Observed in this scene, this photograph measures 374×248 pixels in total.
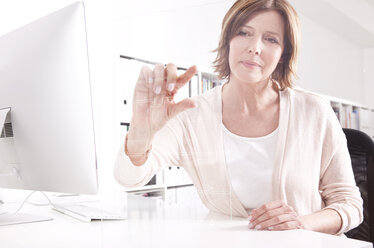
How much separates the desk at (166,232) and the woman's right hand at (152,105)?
199 millimetres

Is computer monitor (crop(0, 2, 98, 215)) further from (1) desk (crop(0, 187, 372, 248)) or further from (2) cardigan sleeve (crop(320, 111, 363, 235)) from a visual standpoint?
(2) cardigan sleeve (crop(320, 111, 363, 235))

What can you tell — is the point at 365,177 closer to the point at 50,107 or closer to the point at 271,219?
the point at 271,219

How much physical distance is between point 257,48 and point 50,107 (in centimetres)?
65

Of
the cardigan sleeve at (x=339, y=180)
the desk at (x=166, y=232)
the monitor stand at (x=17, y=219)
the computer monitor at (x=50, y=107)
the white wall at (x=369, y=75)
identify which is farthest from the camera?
the white wall at (x=369, y=75)

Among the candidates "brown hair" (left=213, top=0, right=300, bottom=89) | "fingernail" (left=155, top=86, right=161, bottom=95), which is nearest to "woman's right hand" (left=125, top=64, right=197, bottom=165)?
"fingernail" (left=155, top=86, right=161, bottom=95)

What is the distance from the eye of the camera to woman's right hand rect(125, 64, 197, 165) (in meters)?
1.16

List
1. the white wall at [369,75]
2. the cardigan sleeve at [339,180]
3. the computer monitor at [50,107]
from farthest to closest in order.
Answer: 1. the white wall at [369,75]
2. the cardigan sleeve at [339,180]
3. the computer monitor at [50,107]

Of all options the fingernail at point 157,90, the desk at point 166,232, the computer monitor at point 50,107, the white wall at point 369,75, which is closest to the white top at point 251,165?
the desk at point 166,232

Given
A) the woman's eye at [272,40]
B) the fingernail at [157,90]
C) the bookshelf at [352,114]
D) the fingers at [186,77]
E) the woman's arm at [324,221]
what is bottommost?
the woman's arm at [324,221]

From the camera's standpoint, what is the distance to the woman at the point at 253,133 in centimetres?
114

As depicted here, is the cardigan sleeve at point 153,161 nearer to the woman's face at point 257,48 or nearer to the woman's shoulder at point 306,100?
the woman's face at point 257,48

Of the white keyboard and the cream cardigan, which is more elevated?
the cream cardigan

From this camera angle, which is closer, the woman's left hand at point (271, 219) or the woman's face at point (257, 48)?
the woman's left hand at point (271, 219)

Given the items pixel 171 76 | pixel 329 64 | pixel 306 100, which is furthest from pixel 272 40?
pixel 329 64
